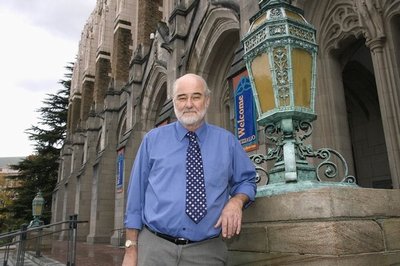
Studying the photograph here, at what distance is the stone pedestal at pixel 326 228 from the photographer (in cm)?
185

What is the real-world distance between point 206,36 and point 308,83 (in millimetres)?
9026

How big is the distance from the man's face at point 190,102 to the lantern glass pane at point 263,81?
655 mm

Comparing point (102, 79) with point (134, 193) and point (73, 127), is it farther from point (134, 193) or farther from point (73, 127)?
point (134, 193)

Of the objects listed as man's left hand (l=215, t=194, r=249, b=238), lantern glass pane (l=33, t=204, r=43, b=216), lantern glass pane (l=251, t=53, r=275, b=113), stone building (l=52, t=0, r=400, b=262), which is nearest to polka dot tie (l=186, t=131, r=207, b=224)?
man's left hand (l=215, t=194, r=249, b=238)

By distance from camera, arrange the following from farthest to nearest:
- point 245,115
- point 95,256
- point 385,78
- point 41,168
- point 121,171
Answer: point 41,168 < point 121,171 < point 95,256 < point 245,115 < point 385,78

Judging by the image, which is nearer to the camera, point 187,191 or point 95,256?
point 187,191

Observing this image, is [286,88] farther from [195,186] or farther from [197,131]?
[195,186]

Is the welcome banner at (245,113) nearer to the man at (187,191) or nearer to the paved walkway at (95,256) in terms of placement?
the paved walkway at (95,256)

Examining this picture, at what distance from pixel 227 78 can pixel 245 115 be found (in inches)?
48.1

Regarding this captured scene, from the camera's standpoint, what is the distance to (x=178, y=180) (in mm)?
1987

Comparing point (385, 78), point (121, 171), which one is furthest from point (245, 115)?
point (121, 171)

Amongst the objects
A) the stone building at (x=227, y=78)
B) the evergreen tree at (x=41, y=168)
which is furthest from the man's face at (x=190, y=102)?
the evergreen tree at (x=41, y=168)

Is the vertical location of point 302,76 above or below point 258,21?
below

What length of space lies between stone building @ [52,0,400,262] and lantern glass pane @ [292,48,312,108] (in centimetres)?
432
